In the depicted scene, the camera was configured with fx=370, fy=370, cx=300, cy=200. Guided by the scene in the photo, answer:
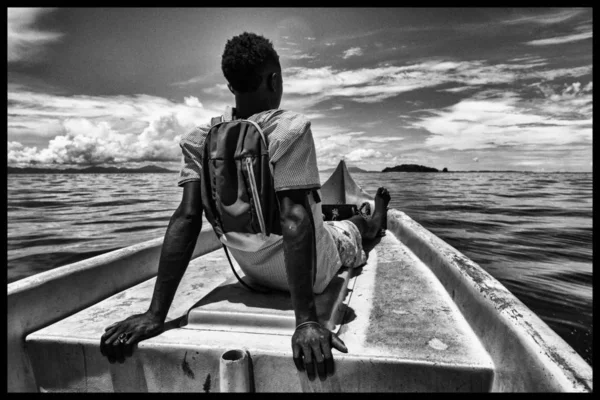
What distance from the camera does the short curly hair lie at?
5.14 feet

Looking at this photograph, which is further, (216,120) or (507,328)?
(216,120)

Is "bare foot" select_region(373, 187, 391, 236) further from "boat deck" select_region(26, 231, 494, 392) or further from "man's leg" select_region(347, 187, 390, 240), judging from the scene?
"boat deck" select_region(26, 231, 494, 392)

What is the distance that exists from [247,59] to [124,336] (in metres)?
1.27

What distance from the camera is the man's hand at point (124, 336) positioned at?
1.51 m

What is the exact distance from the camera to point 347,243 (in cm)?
254

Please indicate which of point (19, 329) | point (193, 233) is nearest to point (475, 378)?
point (193, 233)

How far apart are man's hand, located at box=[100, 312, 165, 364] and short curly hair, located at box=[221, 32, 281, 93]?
1128 millimetres

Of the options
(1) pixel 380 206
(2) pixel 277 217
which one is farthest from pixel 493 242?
(2) pixel 277 217

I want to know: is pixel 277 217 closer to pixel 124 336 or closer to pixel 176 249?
pixel 176 249

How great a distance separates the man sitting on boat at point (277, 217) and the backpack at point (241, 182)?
0.10 ft

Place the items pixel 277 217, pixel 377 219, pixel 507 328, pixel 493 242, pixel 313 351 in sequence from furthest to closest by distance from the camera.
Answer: pixel 493 242 < pixel 377 219 < pixel 277 217 < pixel 507 328 < pixel 313 351

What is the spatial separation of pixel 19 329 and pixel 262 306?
3.59 feet

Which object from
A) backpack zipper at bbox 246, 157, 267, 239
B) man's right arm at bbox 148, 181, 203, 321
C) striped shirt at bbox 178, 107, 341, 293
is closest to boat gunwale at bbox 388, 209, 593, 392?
striped shirt at bbox 178, 107, 341, 293

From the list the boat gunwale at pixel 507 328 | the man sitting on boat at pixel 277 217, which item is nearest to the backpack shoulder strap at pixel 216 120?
the man sitting on boat at pixel 277 217
